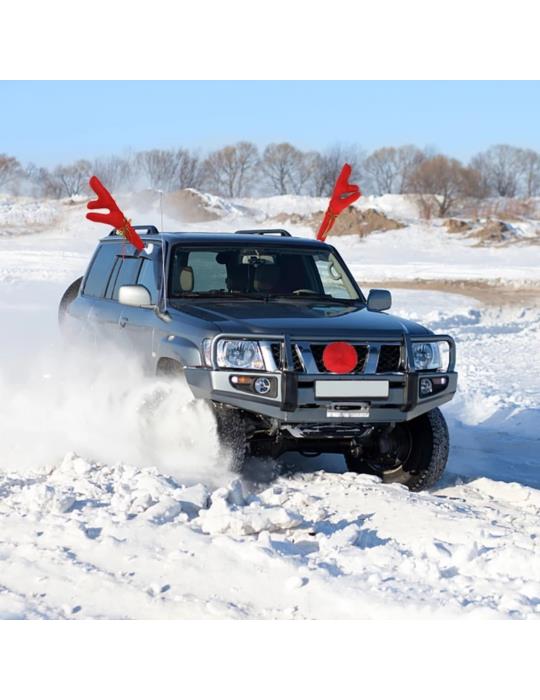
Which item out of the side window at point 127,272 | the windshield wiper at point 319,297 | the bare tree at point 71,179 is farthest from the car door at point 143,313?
the bare tree at point 71,179

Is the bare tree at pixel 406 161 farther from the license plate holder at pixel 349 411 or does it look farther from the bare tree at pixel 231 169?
the license plate holder at pixel 349 411

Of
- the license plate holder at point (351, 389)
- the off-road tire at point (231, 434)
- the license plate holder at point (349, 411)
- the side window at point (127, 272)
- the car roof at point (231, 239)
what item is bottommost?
the off-road tire at point (231, 434)

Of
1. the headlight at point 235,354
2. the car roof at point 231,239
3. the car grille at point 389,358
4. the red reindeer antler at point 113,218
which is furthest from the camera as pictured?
the red reindeer antler at point 113,218

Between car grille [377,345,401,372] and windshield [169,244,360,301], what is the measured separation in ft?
3.89

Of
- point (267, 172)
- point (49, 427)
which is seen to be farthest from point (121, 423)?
point (267, 172)

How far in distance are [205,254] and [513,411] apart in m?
3.97

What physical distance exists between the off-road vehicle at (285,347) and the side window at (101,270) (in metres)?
0.17

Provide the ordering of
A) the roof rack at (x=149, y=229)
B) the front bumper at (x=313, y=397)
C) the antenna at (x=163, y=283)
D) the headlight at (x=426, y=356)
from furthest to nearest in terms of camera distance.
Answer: the roof rack at (x=149, y=229), the antenna at (x=163, y=283), the headlight at (x=426, y=356), the front bumper at (x=313, y=397)

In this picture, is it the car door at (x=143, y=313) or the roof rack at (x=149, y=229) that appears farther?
the roof rack at (x=149, y=229)

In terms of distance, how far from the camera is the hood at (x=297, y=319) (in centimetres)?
726

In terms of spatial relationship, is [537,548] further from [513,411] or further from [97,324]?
[513,411]

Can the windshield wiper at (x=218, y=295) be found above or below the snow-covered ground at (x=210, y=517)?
above

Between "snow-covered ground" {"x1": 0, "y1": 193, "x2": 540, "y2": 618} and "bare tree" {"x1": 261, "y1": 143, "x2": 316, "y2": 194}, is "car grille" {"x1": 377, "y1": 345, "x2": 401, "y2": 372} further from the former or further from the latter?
"bare tree" {"x1": 261, "y1": 143, "x2": 316, "y2": 194}

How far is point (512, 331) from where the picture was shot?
20.1 m
